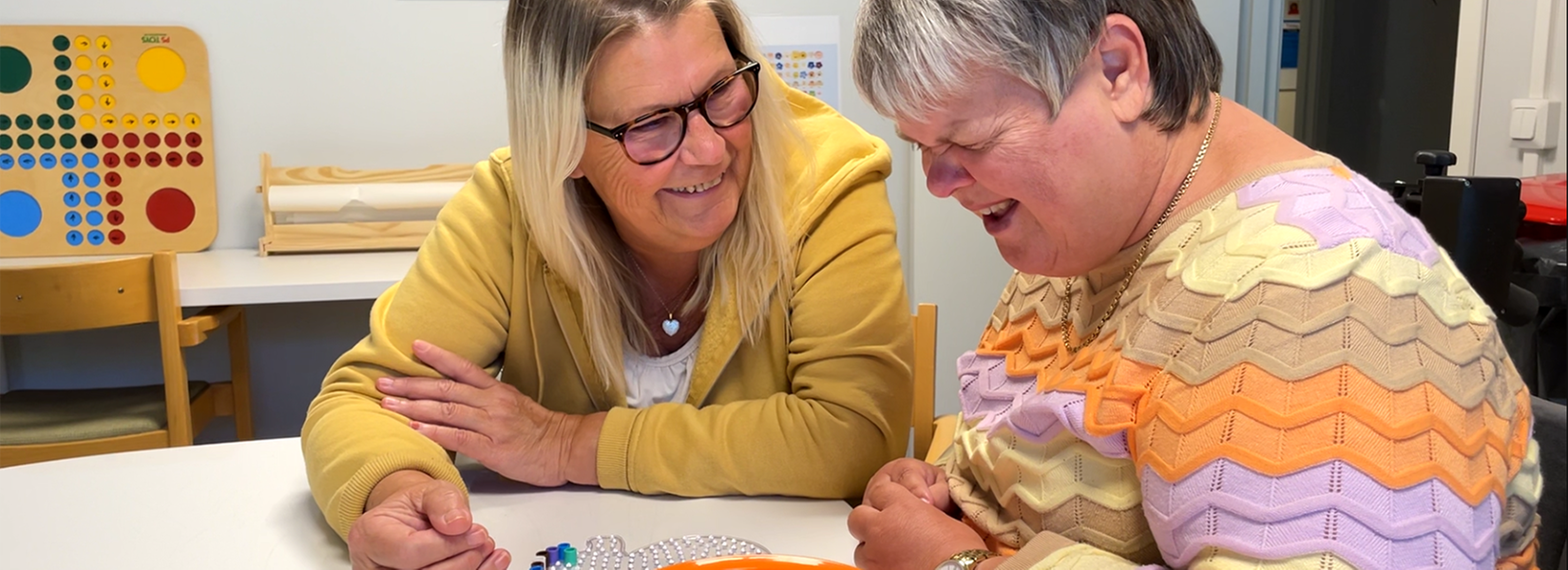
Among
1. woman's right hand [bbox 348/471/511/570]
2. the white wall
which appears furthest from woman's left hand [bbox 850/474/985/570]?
the white wall

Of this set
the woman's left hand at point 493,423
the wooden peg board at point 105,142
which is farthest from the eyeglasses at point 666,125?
the wooden peg board at point 105,142

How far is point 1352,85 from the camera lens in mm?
3113

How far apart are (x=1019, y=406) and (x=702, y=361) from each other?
596 millimetres

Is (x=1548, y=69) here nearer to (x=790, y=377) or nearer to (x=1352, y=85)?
(x=1352, y=85)

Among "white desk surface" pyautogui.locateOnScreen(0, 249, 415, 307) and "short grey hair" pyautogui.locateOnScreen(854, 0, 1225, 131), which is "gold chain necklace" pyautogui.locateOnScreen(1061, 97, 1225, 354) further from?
"white desk surface" pyautogui.locateOnScreen(0, 249, 415, 307)

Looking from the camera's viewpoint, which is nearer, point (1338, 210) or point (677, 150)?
point (1338, 210)

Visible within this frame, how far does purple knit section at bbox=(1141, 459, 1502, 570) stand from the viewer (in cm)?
64

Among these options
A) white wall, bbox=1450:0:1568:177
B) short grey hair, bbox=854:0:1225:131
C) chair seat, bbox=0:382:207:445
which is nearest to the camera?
short grey hair, bbox=854:0:1225:131

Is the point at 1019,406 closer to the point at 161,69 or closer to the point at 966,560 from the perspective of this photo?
the point at 966,560

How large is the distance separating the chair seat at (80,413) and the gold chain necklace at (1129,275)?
2139mm

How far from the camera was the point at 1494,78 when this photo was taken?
2213 mm

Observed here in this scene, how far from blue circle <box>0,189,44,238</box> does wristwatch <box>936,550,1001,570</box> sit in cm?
290

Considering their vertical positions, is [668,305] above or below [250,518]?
above

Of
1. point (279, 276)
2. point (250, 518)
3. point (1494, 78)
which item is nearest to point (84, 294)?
Answer: point (279, 276)
